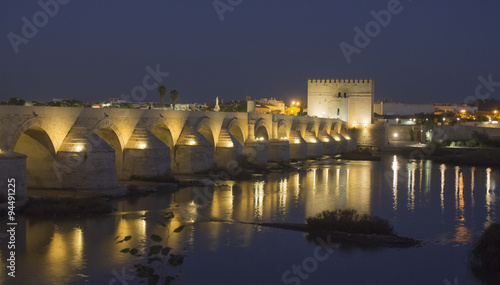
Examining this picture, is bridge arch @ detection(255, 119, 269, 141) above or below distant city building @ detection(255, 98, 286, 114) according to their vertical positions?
below

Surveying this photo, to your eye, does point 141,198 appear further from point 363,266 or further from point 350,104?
point 350,104

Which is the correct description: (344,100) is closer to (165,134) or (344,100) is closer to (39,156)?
(165,134)

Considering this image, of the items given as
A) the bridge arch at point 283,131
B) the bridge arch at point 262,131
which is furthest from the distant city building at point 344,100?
the bridge arch at point 262,131

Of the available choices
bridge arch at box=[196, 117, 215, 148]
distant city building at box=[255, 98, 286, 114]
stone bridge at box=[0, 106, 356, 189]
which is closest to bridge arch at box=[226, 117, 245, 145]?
stone bridge at box=[0, 106, 356, 189]

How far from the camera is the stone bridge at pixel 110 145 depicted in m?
14.7

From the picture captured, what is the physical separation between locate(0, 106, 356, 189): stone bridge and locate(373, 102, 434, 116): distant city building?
42027 mm

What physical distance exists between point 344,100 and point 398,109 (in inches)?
903

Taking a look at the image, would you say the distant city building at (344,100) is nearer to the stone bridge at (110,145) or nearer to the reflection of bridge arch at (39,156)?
the stone bridge at (110,145)

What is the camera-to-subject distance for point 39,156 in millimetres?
15273

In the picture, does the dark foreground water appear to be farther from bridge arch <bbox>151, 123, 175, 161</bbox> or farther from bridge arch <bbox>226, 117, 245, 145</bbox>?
bridge arch <bbox>226, 117, 245, 145</bbox>

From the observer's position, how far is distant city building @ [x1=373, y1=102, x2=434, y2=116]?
6531cm

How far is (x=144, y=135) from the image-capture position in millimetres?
18016

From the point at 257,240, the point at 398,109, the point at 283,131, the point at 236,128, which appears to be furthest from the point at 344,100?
the point at 257,240

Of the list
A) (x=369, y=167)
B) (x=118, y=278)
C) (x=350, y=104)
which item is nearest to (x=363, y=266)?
(x=118, y=278)
